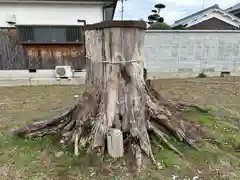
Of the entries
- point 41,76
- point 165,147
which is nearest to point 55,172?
point 165,147

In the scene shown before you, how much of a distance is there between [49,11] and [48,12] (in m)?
0.05

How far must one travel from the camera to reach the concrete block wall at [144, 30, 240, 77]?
27.4 ft

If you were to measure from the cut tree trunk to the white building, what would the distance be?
5938 mm

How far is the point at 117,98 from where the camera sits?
2.64m

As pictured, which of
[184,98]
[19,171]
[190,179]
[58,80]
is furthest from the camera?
[58,80]

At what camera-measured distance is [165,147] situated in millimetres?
2688

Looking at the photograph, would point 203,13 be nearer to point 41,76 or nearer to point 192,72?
point 192,72

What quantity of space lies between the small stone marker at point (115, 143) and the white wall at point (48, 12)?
6711mm

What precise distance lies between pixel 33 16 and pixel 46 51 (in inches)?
52.7

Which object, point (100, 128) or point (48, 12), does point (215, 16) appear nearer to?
point (48, 12)

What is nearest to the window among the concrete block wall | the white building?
the white building

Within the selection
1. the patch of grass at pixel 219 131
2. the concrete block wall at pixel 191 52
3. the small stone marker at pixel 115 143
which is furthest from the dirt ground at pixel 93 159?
the concrete block wall at pixel 191 52

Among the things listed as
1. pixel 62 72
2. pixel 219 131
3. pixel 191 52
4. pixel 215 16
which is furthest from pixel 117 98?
pixel 215 16

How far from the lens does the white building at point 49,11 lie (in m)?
8.00
